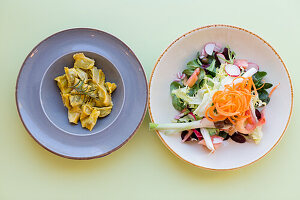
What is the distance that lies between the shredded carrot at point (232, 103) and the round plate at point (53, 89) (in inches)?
19.0

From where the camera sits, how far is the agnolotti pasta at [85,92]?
99.7 inches

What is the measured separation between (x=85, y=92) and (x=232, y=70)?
1057 millimetres

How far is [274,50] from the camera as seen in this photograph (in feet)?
8.50

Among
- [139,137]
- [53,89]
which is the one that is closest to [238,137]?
[139,137]

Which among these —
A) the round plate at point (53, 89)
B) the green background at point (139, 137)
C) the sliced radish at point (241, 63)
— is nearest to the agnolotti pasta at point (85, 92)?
the round plate at point (53, 89)

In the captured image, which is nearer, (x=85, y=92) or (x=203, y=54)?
(x=85, y=92)

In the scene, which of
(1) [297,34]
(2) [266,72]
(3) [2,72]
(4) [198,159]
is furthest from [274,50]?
(3) [2,72]

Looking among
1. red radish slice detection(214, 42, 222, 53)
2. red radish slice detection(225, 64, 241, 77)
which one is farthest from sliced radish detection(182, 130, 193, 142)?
red radish slice detection(214, 42, 222, 53)

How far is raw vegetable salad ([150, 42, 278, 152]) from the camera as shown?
2.52m

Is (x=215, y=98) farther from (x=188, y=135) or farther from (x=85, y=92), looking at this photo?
(x=85, y=92)

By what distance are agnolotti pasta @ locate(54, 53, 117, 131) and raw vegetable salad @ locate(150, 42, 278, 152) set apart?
0.40m

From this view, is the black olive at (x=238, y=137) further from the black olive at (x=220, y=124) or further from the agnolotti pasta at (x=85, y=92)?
the agnolotti pasta at (x=85, y=92)

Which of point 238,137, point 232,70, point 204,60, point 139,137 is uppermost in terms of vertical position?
point 204,60

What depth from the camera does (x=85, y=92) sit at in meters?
2.53
